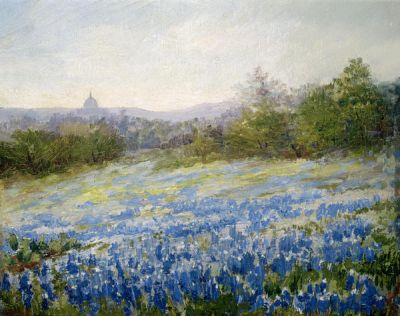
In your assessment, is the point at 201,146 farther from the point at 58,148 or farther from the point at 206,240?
the point at 58,148

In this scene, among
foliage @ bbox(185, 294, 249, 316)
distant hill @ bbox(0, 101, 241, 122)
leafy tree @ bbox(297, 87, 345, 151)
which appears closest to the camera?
foliage @ bbox(185, 294, 249, 316)

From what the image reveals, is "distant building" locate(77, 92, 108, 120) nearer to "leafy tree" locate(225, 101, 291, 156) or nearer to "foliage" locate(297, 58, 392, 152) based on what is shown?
"leafy tree" locate(225, 101, 291, 156)

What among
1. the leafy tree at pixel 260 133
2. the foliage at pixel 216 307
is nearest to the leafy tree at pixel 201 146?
the leafy tree at pixel 260 133

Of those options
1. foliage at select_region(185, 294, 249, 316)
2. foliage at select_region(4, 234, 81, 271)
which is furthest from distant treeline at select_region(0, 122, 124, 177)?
foliage at select_region(185, 294, 249, 316)

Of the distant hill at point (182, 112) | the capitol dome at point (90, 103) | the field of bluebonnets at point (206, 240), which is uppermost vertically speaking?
the capitol dome at point (90, 103)

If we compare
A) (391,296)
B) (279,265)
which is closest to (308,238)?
(279,265)

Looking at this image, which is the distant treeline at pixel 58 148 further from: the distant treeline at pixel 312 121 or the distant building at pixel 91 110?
the distant treeline at pixel 312 121

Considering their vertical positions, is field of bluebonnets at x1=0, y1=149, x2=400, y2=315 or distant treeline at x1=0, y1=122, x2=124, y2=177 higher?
distant treeline at x1=0, y1=122, x2=124, y2=177
